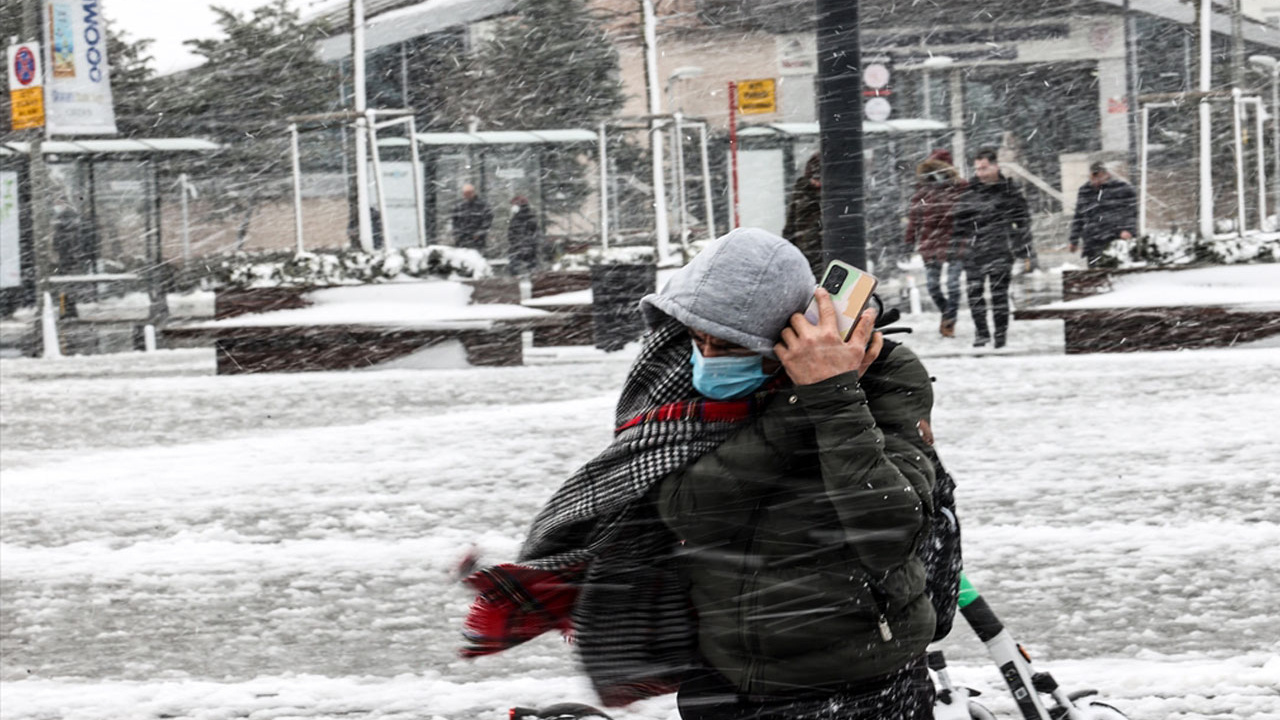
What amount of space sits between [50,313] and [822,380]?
18.3 m

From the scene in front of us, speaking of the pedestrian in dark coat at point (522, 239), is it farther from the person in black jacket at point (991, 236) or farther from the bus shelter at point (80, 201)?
the person in black jacket at point (991, 236)

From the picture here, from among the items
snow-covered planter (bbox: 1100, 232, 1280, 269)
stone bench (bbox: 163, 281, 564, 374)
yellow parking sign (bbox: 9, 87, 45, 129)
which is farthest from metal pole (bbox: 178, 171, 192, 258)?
snow-covered planter (bbox: 1100, 232, 1280, 269)

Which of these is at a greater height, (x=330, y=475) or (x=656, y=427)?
(x=656, y=427)

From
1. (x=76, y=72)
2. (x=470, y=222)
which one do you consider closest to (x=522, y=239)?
(x=470, y=222)

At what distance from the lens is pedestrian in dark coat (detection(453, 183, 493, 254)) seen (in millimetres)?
22234

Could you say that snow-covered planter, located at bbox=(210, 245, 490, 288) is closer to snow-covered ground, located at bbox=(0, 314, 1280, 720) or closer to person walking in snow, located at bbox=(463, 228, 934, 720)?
snow-covered ground, located at bbox=(0, 314, 1280, 720)

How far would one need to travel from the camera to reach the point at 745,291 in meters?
2.17

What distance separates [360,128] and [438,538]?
11492 millimetres

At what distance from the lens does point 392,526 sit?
23.2 feet

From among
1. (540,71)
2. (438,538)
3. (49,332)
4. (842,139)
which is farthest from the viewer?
(540,71)

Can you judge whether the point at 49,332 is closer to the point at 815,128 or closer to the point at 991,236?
the point at 991,236

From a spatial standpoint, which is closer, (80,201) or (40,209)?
(40,209)

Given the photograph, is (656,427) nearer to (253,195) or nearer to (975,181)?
(975,181)

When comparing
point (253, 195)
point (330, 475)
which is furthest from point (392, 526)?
point (253, 195)
